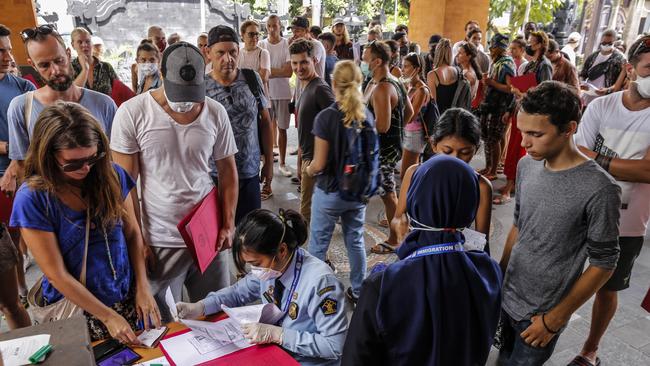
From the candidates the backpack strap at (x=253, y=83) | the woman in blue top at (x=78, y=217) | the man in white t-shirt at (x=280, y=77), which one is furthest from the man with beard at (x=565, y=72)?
the woman in blue top at (x=78, y=217)

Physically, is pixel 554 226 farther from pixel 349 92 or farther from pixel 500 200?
pixel 500 200

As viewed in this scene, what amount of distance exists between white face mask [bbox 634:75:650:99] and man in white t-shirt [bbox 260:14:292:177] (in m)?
4.41

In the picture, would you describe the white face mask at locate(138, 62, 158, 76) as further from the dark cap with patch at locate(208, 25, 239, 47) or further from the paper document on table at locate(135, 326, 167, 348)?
the paper document on table at locate(135, 326, 167, 348)

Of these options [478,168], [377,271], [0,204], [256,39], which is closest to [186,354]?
[377,271]

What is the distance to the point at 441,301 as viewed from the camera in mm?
1198

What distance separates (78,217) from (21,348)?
625mm

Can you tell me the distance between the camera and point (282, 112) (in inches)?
249

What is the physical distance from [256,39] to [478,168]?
373 cm

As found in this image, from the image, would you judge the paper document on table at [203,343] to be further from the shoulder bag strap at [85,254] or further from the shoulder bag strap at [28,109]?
the shoulder bag strap at [28,109]

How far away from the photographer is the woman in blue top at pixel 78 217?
1.74 meters

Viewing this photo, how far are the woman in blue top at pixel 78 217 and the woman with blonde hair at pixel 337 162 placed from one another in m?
1.34

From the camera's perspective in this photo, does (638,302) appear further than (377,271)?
Yes

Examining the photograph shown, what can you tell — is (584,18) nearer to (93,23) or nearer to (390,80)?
(390,80)

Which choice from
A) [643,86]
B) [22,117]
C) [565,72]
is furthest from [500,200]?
[22,117]
